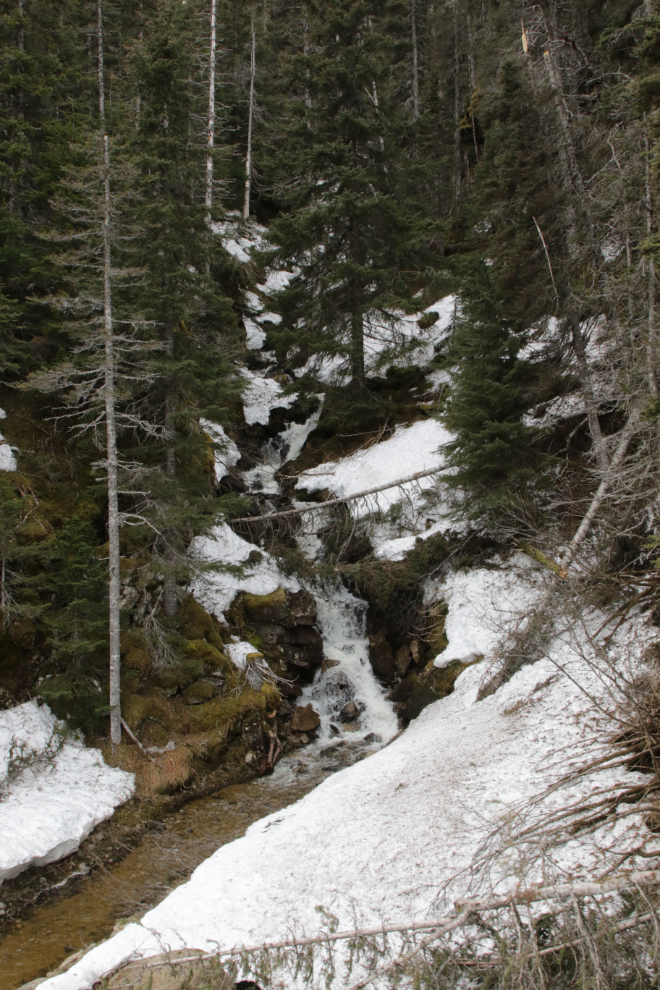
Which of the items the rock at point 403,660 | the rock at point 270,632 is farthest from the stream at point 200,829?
the rock at point 270,632

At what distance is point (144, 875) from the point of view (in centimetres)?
799

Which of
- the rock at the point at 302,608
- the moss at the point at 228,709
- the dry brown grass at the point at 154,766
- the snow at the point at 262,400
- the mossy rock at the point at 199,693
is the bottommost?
the dry brown grass at the point at 154,766

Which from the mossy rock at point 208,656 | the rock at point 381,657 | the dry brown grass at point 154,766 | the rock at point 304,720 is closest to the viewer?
the dry brown grass at point 154,766

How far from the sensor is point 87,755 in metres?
9.93

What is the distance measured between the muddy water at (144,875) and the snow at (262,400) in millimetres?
13486

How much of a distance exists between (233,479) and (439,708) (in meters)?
Result: 9.96

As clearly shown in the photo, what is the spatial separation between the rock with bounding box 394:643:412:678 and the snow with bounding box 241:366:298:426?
1097 cm

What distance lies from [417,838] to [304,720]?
6506 millimetres

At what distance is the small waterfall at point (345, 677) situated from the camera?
40.4 ft

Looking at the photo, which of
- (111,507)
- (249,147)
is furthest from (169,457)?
(249,147)

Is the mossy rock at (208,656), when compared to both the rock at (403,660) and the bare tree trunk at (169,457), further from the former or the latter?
the rock at (403,660)

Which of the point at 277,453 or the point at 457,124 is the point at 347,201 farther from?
the point at 457,124

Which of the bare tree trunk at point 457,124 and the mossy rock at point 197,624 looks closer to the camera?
the mossy rock at point 197,624

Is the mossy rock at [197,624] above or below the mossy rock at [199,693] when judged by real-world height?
above
